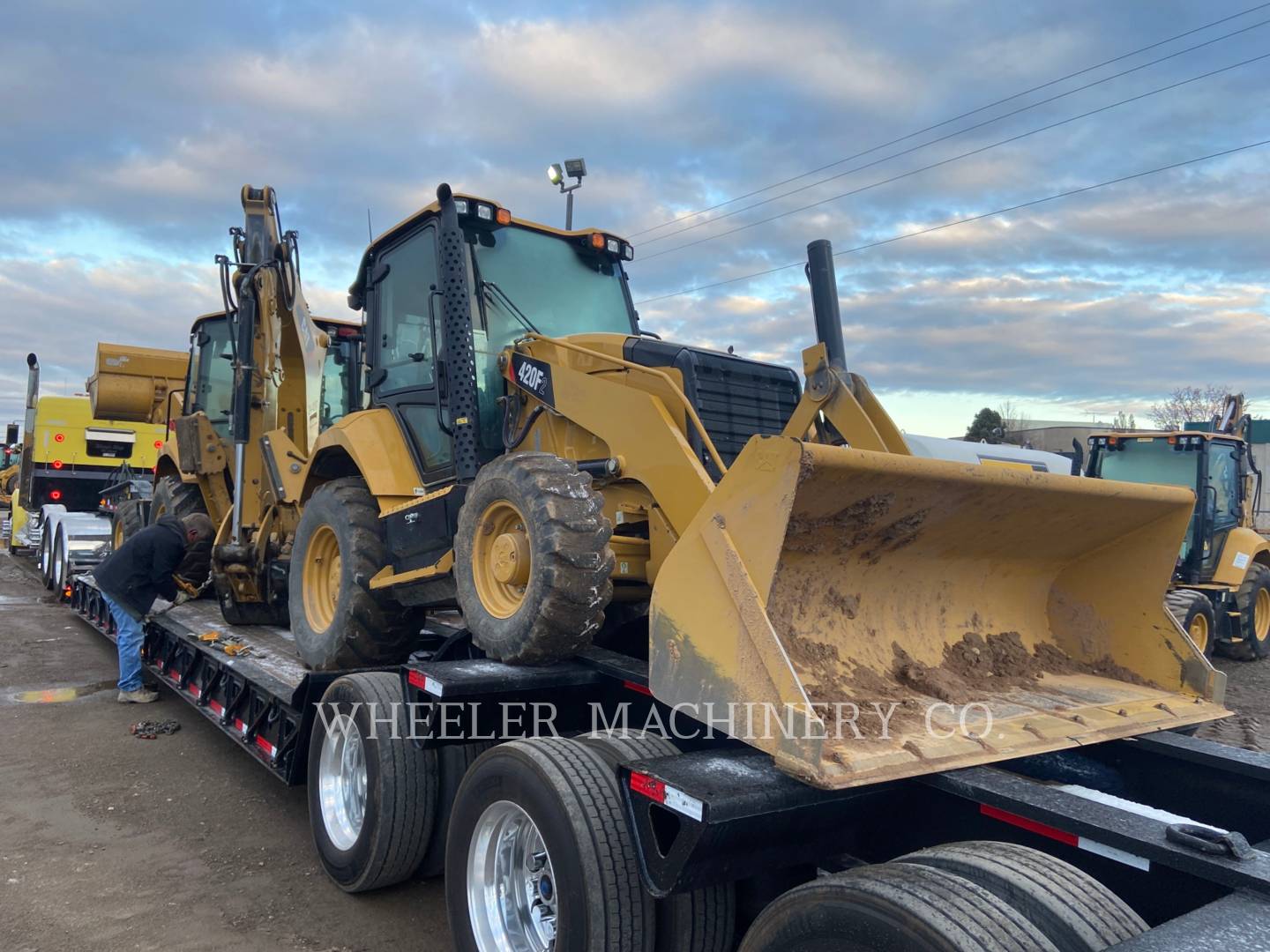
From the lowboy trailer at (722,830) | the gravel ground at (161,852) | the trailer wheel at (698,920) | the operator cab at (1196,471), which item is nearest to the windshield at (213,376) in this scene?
the gravel ground at (161,852)

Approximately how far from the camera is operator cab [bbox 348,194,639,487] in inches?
197

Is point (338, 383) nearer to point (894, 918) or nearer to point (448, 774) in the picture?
point (448, 774)

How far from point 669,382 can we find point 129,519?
8.35 m

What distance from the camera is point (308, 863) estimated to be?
4703 mm

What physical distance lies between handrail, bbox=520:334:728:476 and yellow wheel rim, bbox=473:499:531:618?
866 millimetres

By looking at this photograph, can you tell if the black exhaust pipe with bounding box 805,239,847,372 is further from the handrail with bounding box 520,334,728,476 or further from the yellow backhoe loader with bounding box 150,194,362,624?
the yellow backhoe loader with bounding box 150,194,362,624

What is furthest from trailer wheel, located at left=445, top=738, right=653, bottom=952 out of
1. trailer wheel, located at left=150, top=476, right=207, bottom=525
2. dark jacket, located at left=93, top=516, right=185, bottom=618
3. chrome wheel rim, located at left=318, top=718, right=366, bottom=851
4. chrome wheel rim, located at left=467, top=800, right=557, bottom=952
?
trailer wheel, located at left=150, top=476, right=207, bottom=525

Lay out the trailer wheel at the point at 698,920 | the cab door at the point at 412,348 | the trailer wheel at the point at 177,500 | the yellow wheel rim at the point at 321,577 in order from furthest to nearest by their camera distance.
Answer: the trailer wheel at the point at 177,500 < the yellow wheel rim at the point at 321,577 < the cab door at the point at 412,348 < the trailer wheel at the point at 698,920

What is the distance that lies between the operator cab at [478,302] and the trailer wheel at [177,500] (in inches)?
150

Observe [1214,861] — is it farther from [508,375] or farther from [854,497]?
[508,375]

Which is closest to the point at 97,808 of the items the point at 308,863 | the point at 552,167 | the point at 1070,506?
the point at 308,863

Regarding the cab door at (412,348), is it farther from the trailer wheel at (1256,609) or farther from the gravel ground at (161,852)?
the trailer wheel at (1256,609)

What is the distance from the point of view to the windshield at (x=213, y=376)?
9.09m

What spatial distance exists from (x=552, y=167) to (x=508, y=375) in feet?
15.9
